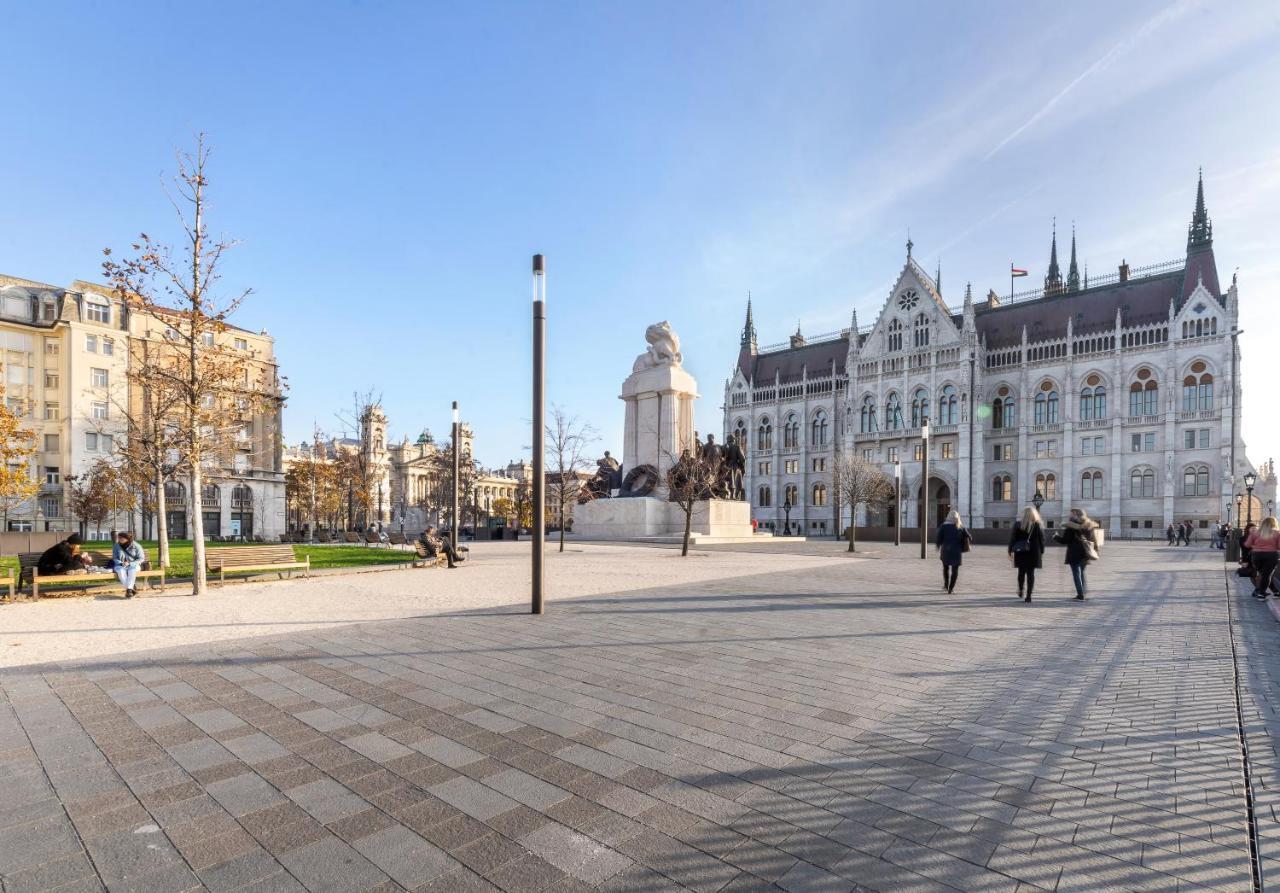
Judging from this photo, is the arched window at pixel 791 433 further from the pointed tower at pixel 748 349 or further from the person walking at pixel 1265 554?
the person walking at pixel 1265 554

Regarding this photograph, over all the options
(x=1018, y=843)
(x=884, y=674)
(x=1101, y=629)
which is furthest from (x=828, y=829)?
(x=1101, y=629)

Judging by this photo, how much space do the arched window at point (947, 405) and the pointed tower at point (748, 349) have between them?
30676mm

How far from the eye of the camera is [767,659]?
6.87 metres

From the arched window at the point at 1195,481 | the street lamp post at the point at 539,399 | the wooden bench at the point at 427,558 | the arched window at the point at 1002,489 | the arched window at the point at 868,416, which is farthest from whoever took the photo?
the arched window at the point at 868,416

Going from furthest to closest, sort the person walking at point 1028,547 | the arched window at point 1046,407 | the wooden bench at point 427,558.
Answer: the arched window at point 1046,407
the wooden bench at point 427,558
the person walking at point 1028,547

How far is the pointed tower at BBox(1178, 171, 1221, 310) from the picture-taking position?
211ft

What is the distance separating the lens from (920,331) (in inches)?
3002

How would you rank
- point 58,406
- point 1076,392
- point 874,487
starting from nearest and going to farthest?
point 58,406, point 874,487, point 1076,392

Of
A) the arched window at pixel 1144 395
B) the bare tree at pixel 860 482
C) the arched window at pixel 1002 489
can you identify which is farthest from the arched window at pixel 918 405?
the arched window at pixel 1144 395

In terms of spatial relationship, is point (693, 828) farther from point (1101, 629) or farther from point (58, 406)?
point (58, 406)

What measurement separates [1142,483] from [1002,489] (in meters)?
12.0

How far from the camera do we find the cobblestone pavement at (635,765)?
9.80ft

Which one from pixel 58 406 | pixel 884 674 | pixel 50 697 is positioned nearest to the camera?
pixel 50 697

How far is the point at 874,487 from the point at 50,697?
203ft
